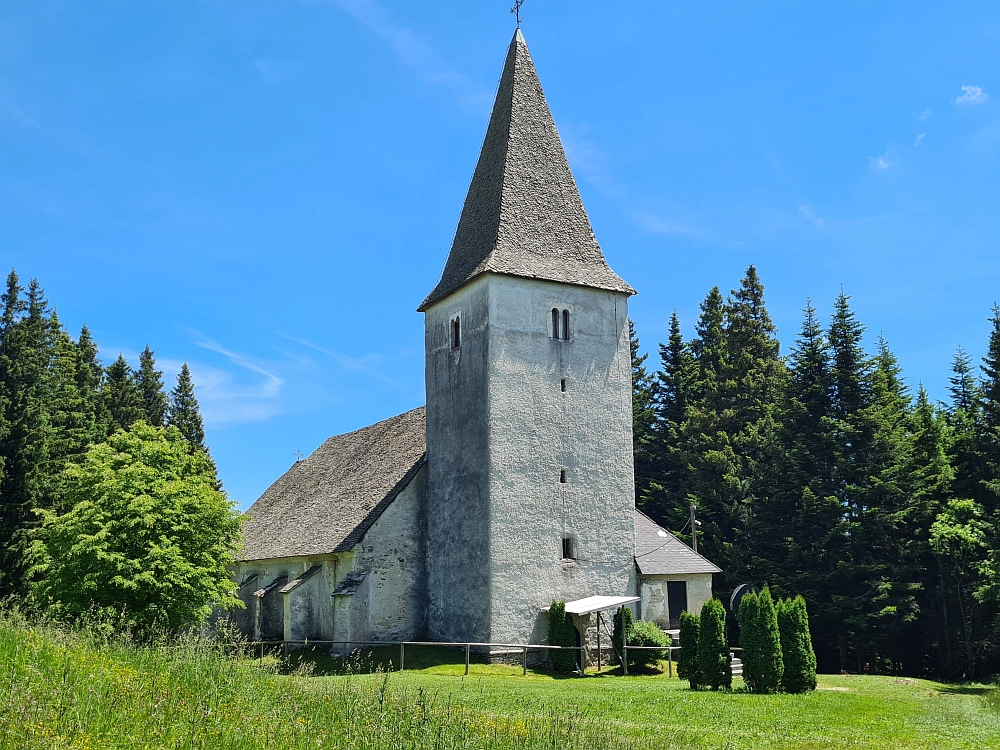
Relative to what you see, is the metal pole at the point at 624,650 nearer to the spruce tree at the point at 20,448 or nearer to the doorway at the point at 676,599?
the doorway at the point at 676,599

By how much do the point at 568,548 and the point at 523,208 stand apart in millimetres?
12176

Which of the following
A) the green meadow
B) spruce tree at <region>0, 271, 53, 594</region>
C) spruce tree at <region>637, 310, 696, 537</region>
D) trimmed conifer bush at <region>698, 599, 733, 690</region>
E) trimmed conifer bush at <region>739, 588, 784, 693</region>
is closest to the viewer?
the green meadow

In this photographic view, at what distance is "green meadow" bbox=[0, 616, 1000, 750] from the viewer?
8.46 metres

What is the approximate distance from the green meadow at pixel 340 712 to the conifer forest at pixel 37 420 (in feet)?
52.9

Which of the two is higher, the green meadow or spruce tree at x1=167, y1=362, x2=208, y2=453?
spruce tree at x1=167, y1=362, x2=208, y2=453

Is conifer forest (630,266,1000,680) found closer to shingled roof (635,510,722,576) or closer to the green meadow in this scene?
shingled roof (635,510,722,576)

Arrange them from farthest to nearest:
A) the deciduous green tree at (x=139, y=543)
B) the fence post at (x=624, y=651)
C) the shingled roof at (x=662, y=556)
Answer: the shingled roof at (x=662, y=556) → the fence post at (x=624, y=651) → the deciduous green tree at (x=139, y=543)

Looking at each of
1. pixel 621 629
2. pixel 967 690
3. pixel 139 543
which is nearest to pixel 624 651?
pixel 621 629

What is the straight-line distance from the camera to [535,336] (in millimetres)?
28938

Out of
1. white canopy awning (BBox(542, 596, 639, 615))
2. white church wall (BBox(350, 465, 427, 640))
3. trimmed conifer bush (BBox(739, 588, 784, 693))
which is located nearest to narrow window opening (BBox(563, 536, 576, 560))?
white canopy awning (BBox(542, 596, 639, 615))

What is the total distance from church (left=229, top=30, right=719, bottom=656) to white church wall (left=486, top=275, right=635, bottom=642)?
0.05m

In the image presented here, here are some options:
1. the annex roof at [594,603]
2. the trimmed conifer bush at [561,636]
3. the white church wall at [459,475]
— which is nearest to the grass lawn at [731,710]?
the trimmed conifer bush at [561,636]

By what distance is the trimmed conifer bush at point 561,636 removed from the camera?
85.6ft

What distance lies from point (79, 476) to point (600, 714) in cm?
1783
